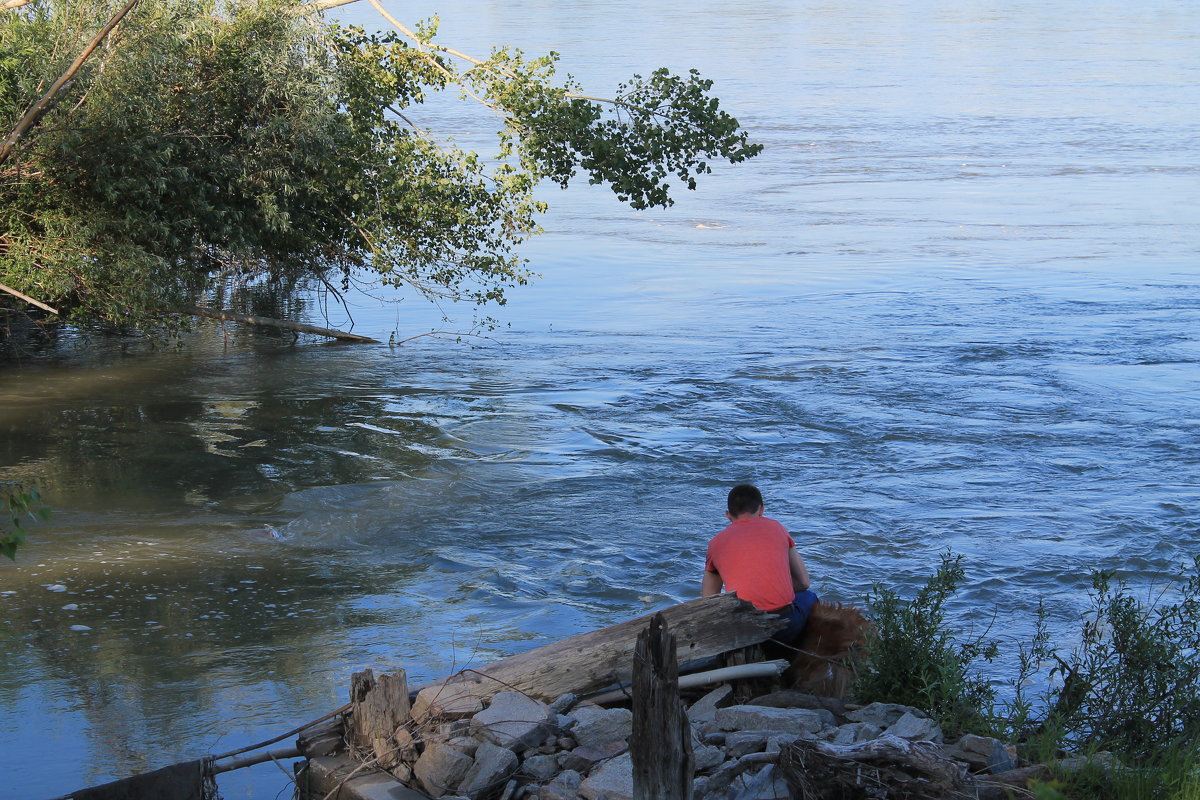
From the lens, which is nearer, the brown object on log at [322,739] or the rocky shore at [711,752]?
the rocky shore at [711,752]

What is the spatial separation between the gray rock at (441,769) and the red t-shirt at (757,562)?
2.13 m

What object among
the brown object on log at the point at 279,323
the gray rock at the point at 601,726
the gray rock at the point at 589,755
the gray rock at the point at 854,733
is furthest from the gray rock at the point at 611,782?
the brown object on log at the point at 279,323

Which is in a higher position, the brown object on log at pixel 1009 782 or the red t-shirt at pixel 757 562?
the red t-shirt at pixel 757 562

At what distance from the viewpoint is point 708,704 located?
7328 millimetres

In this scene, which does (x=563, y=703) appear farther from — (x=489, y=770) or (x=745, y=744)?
(x=745, y=744)

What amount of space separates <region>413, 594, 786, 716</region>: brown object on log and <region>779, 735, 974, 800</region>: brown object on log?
62.1 inches

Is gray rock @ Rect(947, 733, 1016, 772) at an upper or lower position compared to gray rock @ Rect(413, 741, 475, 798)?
upper

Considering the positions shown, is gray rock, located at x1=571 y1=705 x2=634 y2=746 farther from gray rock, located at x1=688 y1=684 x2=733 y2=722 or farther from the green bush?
the green bush

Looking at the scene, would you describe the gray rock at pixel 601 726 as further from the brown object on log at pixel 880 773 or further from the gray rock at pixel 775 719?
the brown object on log at pixel 880 773

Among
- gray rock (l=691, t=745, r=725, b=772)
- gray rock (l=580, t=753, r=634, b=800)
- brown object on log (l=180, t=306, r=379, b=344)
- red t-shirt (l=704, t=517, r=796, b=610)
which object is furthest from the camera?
brown object on log (l=180, t=306, r=379, b=344)

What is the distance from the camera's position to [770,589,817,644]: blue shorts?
314 inches

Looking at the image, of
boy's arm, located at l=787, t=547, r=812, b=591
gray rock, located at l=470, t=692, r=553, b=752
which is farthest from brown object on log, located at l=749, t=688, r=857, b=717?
gray rock, located at l=470, t=692, r=553, b=752

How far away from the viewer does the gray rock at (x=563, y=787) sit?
245 inches

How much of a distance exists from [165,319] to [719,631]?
33.9ft
